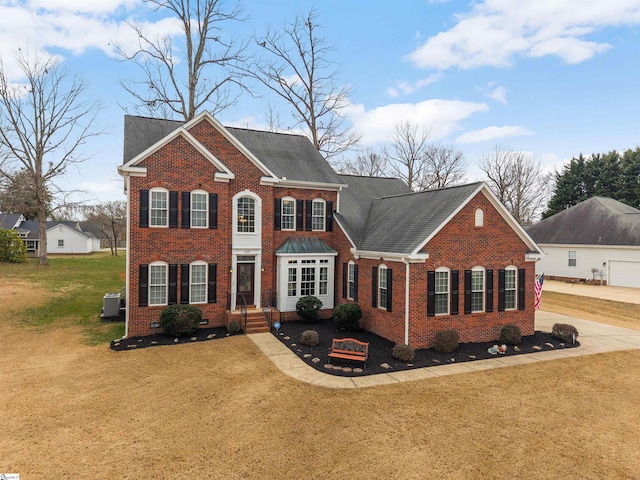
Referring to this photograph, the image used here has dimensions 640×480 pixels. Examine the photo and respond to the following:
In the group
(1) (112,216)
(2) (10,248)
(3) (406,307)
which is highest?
(1) (112,216)

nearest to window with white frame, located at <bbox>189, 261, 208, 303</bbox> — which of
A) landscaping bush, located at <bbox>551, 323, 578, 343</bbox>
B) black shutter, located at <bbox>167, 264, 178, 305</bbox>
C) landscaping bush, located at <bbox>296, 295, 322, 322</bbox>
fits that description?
black shutter, located at <bbox>167, 264, 178, 305</bbox>

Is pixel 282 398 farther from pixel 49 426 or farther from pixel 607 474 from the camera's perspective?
pixel 607 474

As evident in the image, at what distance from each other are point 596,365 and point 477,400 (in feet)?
19.1

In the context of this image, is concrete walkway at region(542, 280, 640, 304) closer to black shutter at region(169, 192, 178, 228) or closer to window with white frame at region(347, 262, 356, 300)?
window with white frame at region(347, 262, 356, 300)

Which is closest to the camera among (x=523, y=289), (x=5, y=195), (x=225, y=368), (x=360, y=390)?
(x=360, y=390)

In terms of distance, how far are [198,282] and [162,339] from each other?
268cm

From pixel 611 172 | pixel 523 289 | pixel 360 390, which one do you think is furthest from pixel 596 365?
pixel 611 172

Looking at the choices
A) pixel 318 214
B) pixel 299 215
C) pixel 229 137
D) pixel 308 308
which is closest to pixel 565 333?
pixel 308 308

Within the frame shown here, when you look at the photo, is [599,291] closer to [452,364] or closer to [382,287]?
[382,287]

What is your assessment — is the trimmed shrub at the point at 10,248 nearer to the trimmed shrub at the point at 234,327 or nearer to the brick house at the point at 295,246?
the brick house at the point at 295,246

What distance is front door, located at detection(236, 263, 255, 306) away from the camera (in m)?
17.2

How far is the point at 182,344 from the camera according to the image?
1390 centimetres

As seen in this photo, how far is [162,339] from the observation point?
1438 centimetres

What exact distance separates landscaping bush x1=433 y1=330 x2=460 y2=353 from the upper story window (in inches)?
364
